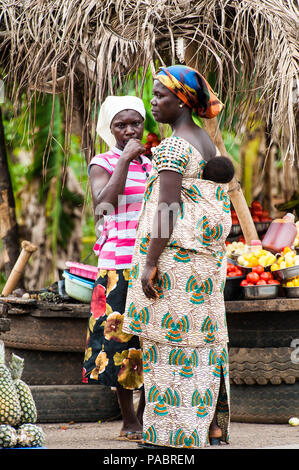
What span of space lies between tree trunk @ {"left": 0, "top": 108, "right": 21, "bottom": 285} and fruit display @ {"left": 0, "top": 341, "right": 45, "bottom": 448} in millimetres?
3342

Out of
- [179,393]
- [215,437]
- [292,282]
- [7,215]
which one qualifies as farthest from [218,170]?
[7,215]

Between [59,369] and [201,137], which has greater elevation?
[201,137]

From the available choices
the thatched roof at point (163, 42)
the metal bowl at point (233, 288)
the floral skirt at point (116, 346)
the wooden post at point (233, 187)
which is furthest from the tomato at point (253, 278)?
the floral skirt at point (116, 346)

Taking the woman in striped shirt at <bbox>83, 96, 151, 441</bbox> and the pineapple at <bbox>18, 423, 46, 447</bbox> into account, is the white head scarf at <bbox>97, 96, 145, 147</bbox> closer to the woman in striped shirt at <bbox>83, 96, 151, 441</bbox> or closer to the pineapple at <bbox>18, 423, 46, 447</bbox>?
the woman in striped shirt at <bbox>83, 96, 151, 441</bbox>

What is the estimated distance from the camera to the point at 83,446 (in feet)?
14.3

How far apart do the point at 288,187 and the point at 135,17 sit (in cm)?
502

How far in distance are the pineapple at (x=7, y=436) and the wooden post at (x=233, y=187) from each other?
2768mm

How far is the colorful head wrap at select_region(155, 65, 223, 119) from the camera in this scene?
3.98 metres

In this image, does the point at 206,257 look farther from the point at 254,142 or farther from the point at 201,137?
the point at 254,142

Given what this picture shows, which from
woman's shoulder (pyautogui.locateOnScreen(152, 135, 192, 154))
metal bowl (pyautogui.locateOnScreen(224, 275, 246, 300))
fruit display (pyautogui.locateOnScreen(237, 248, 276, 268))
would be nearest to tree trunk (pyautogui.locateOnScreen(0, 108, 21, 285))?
fruit display (pyautogui.locateOnScreen(237, 248, 276, 268))

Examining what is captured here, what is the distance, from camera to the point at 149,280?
3.88 meters

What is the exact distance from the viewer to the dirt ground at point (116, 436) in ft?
14.1

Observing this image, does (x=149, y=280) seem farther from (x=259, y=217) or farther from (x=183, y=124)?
(x=259, y=217)

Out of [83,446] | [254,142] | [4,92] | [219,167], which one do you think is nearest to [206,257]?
[219,167]
